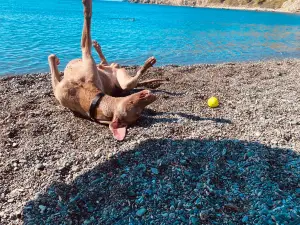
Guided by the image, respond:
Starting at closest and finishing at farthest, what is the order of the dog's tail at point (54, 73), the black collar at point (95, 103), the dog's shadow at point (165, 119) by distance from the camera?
1. the black collar at point (95, 103)
2. the dog's shadow at point (165, 119)
3. the dog's tail at point (54, 73)

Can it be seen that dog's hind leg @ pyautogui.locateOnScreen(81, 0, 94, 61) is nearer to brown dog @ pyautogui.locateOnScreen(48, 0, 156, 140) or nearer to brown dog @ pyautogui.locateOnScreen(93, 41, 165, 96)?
brown dog @ pyautogui.locateOnScreen(48, 0, 156, 140)

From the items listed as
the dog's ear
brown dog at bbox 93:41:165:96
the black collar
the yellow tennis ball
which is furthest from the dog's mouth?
the yellow tennis ball

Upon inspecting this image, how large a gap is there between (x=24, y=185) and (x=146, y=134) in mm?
2500

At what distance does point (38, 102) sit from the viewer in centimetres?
786

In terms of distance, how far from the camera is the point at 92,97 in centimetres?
620

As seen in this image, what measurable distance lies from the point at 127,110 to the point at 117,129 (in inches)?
18.1

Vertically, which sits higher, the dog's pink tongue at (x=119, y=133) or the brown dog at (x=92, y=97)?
the brown dog at (x=92, y=97)

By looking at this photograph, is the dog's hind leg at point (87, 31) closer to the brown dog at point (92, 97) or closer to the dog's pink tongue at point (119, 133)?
the brown dog at point (92, 97)

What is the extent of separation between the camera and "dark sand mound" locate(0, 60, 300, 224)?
12.8 ft

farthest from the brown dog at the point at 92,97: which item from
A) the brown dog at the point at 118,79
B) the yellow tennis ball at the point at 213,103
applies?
the yellow tennis ball at the point at 213,103

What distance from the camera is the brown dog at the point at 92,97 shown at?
5802mm

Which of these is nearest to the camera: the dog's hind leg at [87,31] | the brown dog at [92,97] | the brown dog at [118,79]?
the brown dog at [92,97]

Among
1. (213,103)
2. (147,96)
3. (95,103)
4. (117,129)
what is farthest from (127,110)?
(213,103)

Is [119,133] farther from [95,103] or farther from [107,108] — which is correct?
[95,103]
